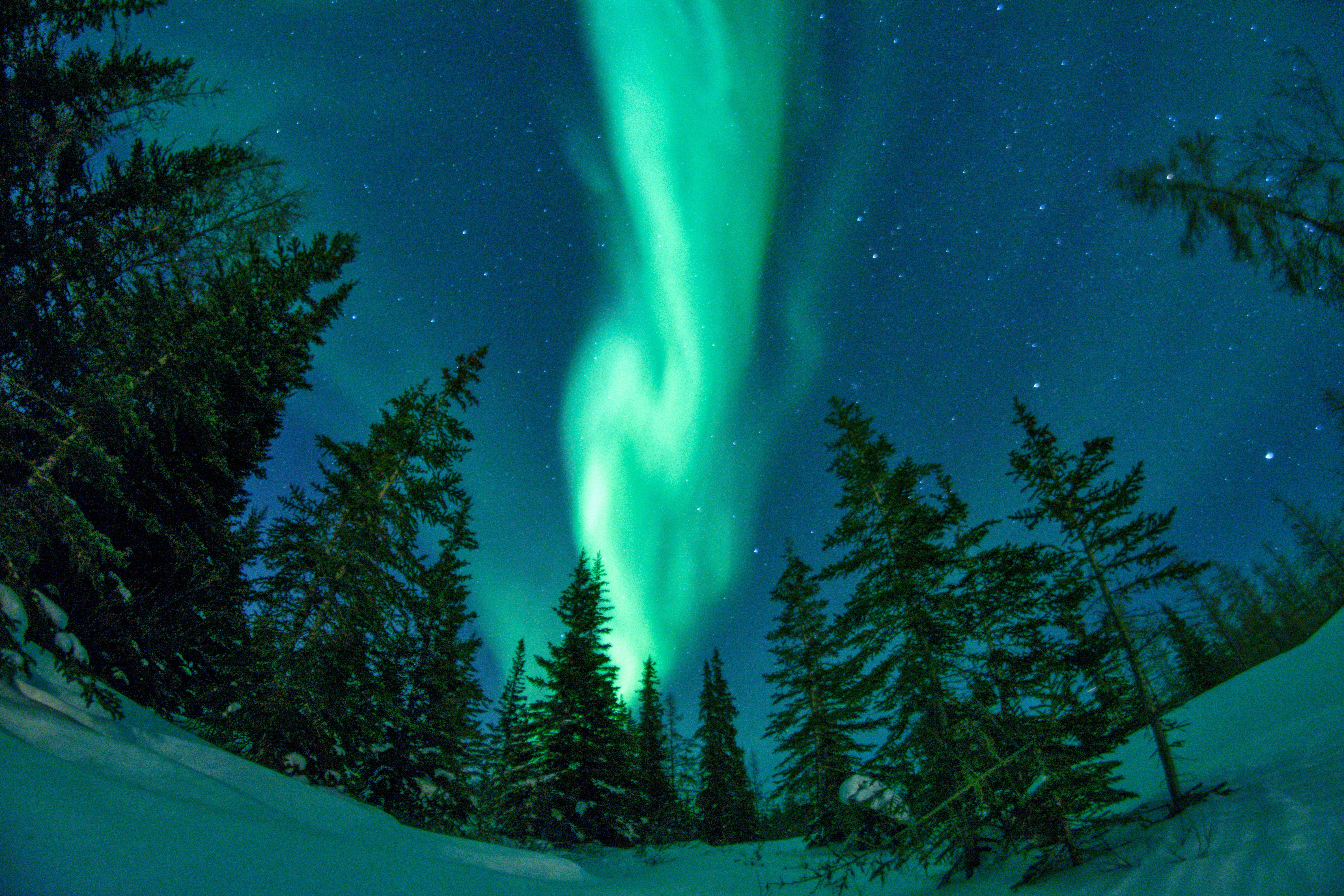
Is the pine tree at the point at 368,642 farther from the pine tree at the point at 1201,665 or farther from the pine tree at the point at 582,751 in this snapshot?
the pine tree at the point at 1201,665

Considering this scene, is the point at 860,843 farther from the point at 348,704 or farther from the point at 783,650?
the point at 783,650

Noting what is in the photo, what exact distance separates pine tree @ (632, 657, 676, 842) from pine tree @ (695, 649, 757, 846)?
1.87 metres

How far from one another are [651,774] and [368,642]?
17868 mm

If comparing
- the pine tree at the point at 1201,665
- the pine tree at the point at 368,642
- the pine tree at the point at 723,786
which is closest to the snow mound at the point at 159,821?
the pine tree at the point at 368,642

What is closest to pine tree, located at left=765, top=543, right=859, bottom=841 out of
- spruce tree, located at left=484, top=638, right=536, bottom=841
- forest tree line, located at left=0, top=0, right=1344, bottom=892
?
forest tree line, located at left=0, top=0, right=1344, bottom=892

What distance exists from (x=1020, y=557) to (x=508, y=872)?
450 inches

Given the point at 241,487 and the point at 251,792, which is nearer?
the point at 251,792

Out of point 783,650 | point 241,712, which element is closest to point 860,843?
point 241,712

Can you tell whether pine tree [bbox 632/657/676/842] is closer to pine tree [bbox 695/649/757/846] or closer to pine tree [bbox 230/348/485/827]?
pine tree [bbox 695/649/757/846]

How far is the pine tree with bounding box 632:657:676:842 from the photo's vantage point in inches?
770

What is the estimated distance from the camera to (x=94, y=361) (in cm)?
738

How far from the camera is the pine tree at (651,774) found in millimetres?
19562

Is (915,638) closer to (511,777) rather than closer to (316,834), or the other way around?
(316,834)

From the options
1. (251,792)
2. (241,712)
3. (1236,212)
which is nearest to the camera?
(251,792)
